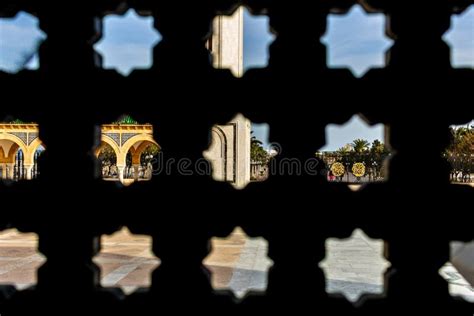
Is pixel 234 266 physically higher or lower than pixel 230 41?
lower

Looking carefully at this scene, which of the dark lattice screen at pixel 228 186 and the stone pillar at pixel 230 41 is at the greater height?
the stone pillar at pixel 230 41

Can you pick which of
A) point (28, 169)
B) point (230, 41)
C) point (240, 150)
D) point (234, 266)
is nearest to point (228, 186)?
point (234, 266)

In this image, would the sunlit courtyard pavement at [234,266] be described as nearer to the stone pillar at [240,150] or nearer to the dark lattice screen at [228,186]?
the dark lattice screen at [228,186]

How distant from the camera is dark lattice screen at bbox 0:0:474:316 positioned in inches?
63.2

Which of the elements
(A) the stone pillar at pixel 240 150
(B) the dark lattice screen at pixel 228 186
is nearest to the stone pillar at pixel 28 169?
(A) the stone pillar at pixel 240 150

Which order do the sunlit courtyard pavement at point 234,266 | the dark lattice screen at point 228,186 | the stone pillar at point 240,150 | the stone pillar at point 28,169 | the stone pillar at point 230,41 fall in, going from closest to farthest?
the dark lattice screen at point 228,186 → the sunlit courtyard pavement at point 234,266 → the stone pillar at point 230,41 → the stone pillar at point 240,150 → the stone pillar at point 28,169

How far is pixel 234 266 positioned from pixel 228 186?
226 inches

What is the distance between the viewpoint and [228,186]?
1656 mm

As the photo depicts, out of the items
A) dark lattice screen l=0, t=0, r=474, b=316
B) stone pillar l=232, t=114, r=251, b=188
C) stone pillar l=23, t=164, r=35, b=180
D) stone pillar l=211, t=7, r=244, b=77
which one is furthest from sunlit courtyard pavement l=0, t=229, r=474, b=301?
stone pillar l=23, t=164, r=35, b=180

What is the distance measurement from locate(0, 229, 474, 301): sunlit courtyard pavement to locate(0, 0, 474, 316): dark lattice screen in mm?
2997
